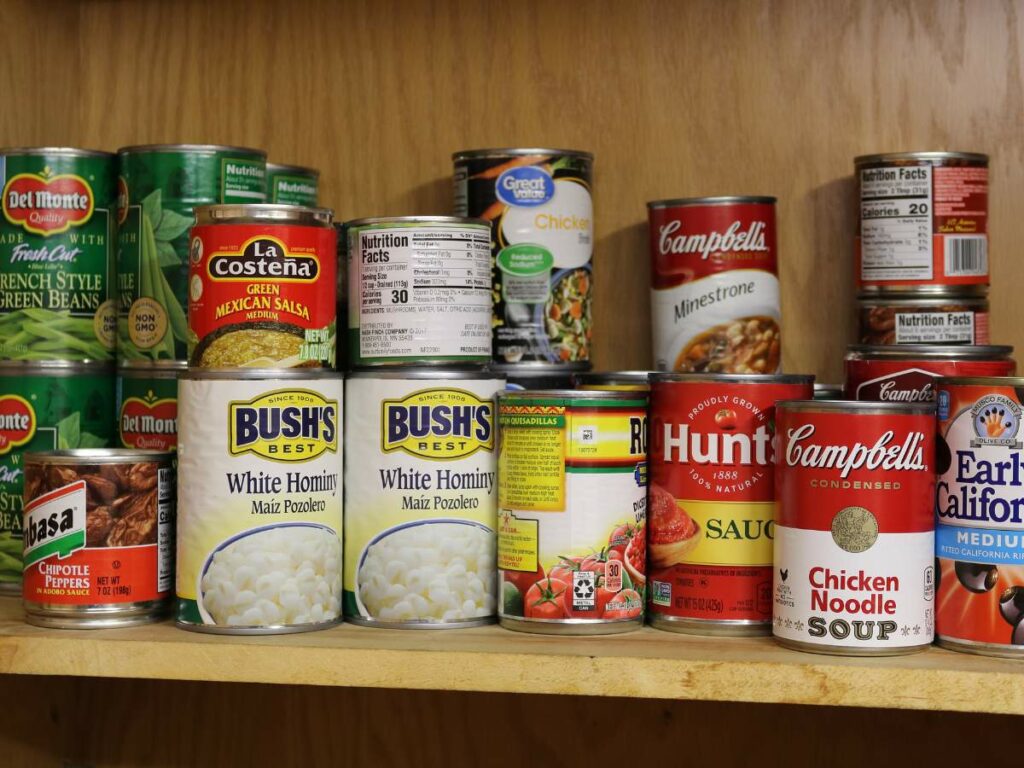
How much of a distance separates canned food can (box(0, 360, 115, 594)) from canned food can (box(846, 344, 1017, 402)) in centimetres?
77

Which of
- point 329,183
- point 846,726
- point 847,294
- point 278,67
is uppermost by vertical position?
point 278,67

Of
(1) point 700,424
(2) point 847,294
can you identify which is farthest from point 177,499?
(2) point 847,294

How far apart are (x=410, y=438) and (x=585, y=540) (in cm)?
18

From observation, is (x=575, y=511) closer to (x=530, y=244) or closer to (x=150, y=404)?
(x=530, y=244)

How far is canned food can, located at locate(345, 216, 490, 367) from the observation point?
112 cm

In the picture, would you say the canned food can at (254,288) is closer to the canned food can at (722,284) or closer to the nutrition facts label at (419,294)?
the nutrition facts label at (419,294)

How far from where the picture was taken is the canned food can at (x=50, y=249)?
4.11ft

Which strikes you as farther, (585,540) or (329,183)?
(329,183)

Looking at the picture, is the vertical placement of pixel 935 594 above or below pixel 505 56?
below

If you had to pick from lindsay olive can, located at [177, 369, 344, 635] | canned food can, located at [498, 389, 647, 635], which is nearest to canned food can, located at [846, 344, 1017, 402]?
canned food can, located at [498, 389, 647, 635]

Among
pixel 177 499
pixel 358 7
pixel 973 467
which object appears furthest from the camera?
pixel 358 7

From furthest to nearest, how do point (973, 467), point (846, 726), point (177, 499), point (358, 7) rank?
point (358, 7)
point (846, 726)
point (177, 499)
point (973, 467)

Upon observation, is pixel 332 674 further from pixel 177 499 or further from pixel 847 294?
pixel 847 294

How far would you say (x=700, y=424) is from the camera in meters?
1.10
